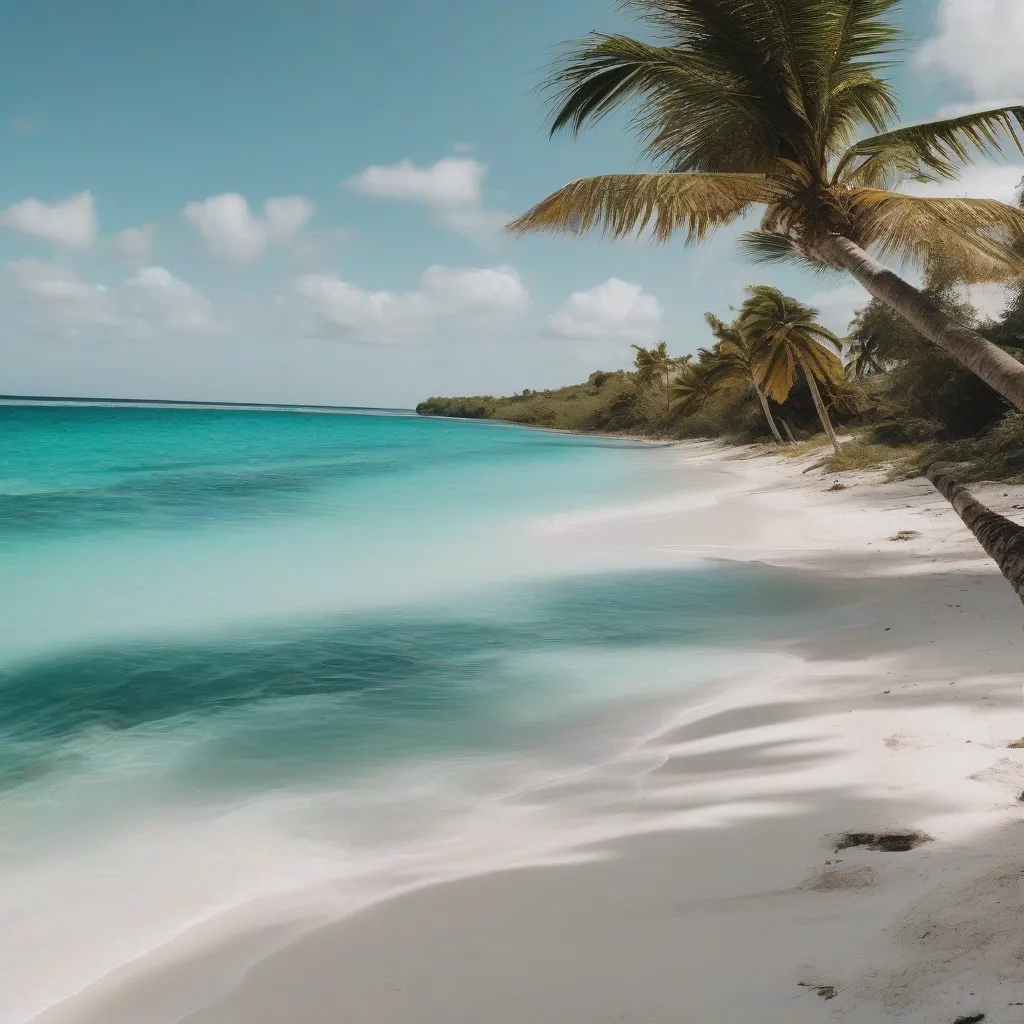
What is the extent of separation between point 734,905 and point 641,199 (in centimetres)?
735

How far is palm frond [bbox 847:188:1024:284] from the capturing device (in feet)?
27.6

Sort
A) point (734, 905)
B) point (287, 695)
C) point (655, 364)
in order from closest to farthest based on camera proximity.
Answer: point (734, 905) < point (287, 695) < point (655, 364)

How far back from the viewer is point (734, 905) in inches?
115

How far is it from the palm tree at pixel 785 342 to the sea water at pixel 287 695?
13.3 meters

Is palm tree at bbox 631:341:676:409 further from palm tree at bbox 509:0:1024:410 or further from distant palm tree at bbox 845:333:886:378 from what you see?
palm tree at bbox 509:0:1024:410

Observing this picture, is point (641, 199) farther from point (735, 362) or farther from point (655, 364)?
point (655, 364)

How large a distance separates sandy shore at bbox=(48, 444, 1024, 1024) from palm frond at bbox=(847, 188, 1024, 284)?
16.4 ft

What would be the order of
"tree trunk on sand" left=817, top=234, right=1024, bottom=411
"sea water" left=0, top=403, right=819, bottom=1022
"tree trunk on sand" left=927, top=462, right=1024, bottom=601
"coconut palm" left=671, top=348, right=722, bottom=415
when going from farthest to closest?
1. "coconut palm" left=671, top=348, right=722, bottom=415
2. "tree trunk on sand" left=817, top=234, right=1024, bottom=411
3. "tree trunk on sand" left=927, top=462, right=1024, bottom=601
4. "sea water" left=0, top=403, right=819, bottom=1022

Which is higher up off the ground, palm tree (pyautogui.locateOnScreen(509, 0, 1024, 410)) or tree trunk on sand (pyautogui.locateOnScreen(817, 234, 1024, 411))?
palm tree (pyautogui.locateOnScreen(509, 0, 1024, 410))

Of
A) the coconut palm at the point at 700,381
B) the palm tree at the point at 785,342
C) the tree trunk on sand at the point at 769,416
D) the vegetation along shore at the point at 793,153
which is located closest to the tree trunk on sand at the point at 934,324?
the vegetation along shore at the point at 793,153

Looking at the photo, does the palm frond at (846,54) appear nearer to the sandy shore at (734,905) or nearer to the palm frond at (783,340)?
the sandy shore at (734,905)

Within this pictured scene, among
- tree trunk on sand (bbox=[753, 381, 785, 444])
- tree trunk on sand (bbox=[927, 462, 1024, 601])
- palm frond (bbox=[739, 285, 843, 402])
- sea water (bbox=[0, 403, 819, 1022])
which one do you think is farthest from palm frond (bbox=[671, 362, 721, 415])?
tree trunk on sand (bbox=[927, 462, 1024, 601])

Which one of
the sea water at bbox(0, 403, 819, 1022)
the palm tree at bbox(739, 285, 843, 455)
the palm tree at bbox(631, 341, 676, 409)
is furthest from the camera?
the palm tree at bbox(631, 341, 676, 409)

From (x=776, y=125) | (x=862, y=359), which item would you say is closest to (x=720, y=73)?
(x=776, y=125)
